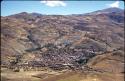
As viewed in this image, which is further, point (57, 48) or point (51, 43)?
point (51, 43)

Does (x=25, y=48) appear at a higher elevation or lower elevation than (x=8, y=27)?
lower

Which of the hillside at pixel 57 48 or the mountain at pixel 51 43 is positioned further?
the mountain at pixel 51 43

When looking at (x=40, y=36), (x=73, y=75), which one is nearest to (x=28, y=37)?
(x=40, y=36)

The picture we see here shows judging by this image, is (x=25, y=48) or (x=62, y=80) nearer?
(x=62, y=80)

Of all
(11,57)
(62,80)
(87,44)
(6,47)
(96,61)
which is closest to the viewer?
(62,80)

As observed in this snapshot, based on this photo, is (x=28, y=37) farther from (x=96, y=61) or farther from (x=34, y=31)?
(x=96, y=61)

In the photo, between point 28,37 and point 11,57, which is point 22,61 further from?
point 28,37

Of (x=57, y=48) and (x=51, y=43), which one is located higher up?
(x=51, y=43)

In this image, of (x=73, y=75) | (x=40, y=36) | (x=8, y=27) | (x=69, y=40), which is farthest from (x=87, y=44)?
(x=73, y=75)

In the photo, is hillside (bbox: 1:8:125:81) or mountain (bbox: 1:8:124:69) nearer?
hillside (bbox: 1:8:125:81)

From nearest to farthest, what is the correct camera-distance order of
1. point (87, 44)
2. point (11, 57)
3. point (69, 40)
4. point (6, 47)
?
1. point (11, 57)
2. point (6, 47)
3. point (87, 44)
4. point (69, 40)
